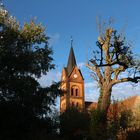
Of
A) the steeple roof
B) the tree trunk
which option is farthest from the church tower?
the tree trunk

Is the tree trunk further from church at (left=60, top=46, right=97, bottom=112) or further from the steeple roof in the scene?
the steeple roof

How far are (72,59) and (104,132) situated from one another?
88.0 metres

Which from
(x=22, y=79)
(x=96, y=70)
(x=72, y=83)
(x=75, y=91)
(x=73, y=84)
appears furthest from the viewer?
(x=73, y=84)

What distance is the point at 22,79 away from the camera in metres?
29.9

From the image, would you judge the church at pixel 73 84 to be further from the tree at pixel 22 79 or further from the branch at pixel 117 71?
the branch at pixel 117 71

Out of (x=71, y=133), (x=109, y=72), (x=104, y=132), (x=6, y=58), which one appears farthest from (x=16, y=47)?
(x=71, y=133)

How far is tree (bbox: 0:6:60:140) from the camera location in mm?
29703

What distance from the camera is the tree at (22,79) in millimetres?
29703

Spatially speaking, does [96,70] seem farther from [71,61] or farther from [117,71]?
[71,61]

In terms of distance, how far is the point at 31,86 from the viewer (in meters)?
30.9

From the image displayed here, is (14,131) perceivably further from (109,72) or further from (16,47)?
(109,72)

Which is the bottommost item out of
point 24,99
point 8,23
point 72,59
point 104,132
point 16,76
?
point 104,132

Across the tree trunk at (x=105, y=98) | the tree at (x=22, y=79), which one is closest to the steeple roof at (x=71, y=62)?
the tree at (x=22, y=79)

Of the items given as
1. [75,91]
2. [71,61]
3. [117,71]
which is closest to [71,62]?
Result: [71,61]
